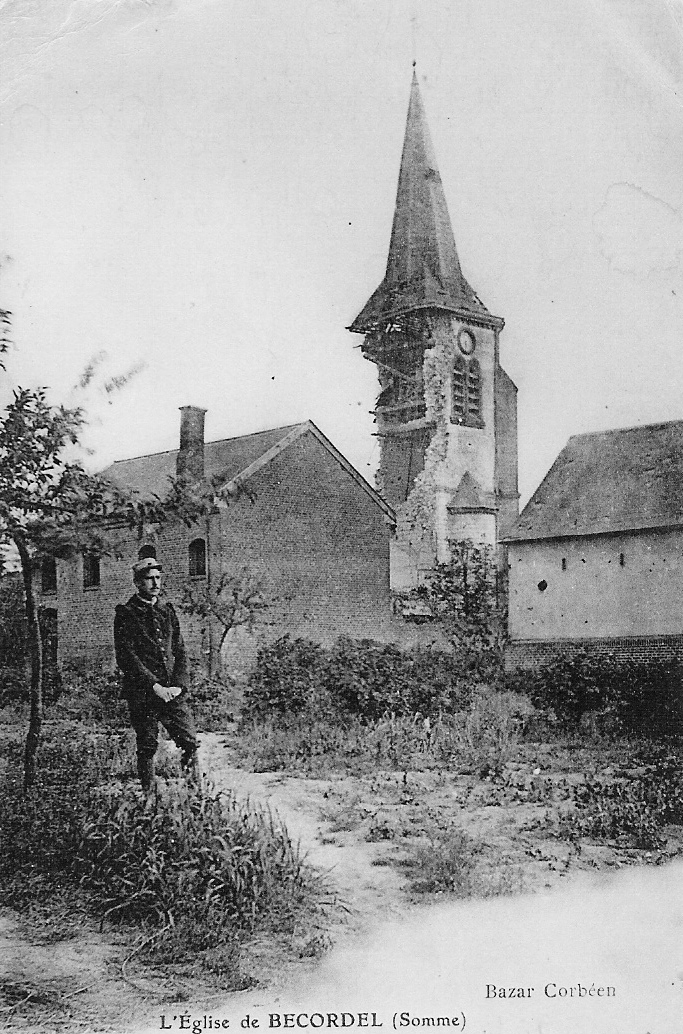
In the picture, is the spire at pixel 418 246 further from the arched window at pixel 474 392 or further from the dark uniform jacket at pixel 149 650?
the dark uniform jacket at pixel 149 650

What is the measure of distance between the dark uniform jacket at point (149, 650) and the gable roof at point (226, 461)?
0.25 meters

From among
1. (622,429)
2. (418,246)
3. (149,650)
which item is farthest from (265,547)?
(622,429)

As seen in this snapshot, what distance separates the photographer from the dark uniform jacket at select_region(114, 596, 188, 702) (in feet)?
6.54

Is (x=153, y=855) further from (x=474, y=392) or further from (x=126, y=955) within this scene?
(x=474, y=392)

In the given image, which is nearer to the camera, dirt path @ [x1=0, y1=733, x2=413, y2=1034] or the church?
dirt path @ [x1=0, y1=733, x2=413, y2=1034]

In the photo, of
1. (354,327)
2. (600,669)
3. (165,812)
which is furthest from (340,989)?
(354,327)

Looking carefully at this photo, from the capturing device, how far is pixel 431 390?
6.92 ft

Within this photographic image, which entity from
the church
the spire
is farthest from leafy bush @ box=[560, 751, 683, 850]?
the spire

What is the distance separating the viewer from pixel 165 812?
1932 mm

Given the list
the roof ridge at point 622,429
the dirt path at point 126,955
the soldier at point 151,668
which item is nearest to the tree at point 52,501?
the soldier at point 151,668

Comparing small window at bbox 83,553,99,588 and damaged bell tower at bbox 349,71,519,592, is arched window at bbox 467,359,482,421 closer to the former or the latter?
damaged bell tower at bbox 349,71,519,592

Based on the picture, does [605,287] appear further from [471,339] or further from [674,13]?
[674,13]

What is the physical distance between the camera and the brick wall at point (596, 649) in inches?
82.0

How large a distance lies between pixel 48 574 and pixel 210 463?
436 mm
